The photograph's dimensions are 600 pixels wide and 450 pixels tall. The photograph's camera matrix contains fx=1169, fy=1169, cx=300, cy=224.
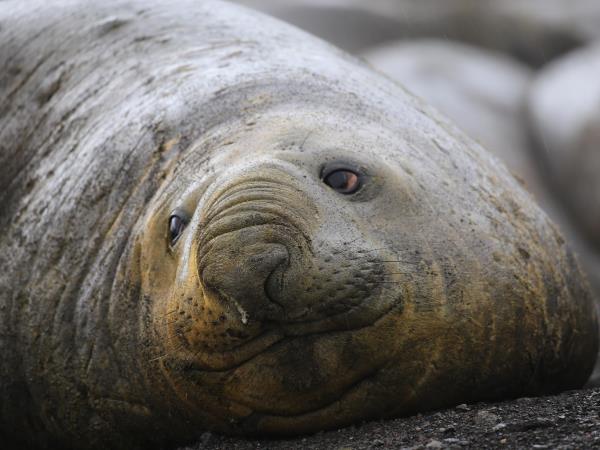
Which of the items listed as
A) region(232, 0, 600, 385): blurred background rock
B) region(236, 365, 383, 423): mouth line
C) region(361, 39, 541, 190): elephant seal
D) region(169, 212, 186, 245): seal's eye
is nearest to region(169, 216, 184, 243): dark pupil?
region(169, 212, 186, 245): seal's eye

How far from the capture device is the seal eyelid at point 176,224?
11.5 ft

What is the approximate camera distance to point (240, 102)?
3959 mm

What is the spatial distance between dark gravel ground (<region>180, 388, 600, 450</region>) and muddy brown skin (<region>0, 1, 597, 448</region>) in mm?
57

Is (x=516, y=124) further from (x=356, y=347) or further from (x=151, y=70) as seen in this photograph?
(x=356, y=347)

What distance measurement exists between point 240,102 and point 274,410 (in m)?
1.13

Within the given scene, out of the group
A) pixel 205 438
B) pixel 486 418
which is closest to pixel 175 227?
pixel 205 438

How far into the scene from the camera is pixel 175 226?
3.52m

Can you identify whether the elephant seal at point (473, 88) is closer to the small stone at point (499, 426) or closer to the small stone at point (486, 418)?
the small stone at point (486, 418)

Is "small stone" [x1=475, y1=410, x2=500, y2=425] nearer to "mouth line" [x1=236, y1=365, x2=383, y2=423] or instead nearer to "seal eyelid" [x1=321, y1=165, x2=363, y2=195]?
"mouth line" [x1=236, y1=365, x2=383, y2=423]

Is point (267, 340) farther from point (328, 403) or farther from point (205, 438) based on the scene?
point (205, 438)

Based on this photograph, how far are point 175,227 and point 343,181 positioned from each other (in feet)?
1.77

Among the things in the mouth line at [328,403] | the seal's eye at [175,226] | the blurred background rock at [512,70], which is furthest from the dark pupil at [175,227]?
the blurred background rock at [512,70]

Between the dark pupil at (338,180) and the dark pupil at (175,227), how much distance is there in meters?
0.48

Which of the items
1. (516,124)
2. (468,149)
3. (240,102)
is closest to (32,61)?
(240,102)
